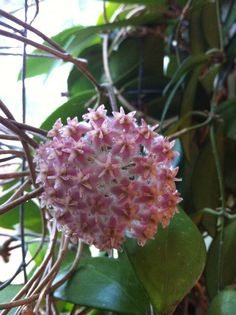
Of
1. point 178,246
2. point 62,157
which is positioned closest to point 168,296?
point 178,246

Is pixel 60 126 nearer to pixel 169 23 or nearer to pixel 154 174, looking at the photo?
pixel 154 174

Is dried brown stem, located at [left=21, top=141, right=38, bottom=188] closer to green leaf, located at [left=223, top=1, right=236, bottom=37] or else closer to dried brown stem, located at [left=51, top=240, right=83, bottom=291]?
dried brown stem, located at [left=51, top=240, right=83, bottom=291]

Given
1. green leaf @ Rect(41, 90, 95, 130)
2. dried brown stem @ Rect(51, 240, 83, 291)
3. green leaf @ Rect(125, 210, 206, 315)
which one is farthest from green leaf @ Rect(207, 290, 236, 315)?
green leaf @ Rect(41, 90, 95, 130)

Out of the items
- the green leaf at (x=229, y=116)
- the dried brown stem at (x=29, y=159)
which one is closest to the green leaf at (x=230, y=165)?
the green leaf at (x=229, y=116)

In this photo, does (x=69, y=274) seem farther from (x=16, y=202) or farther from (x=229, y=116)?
(x=229, y=116)

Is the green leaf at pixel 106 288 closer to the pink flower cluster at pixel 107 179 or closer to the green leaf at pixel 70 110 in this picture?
the pink flower cluster at pixel 107 179

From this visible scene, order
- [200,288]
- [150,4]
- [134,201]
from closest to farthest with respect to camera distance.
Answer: [134,201] < [200,288] < [150,4]
